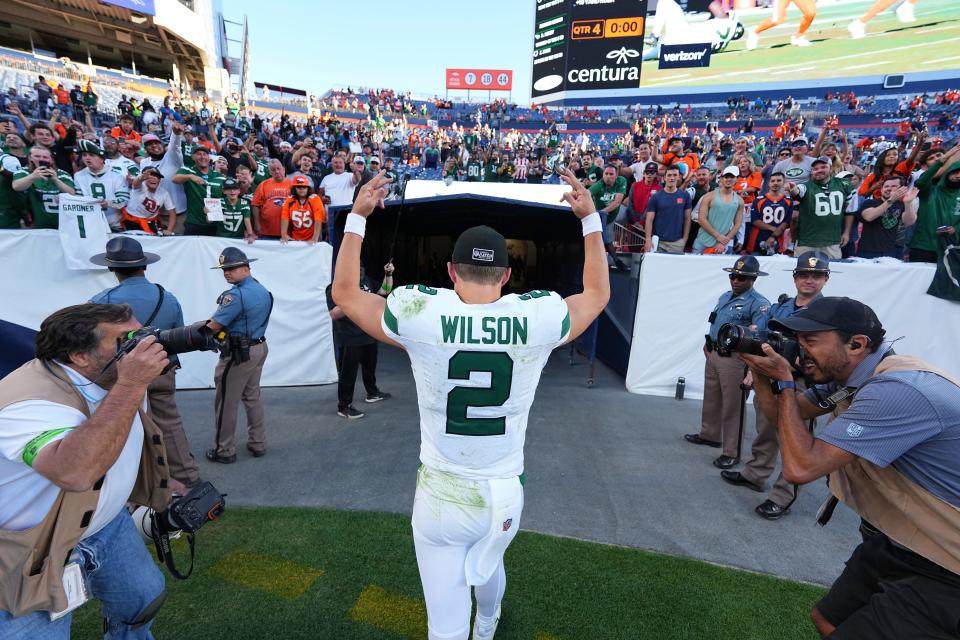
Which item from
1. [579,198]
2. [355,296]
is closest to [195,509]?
[355,296]

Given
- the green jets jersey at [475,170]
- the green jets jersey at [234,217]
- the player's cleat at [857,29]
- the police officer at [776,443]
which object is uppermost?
the player's cleat at [857,29]

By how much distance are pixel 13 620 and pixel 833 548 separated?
5289 millimetres

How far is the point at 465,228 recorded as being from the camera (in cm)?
1260

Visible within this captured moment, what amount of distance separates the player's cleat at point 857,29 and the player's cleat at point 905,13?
2.58 metres

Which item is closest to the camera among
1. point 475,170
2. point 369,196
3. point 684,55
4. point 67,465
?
point 67,465

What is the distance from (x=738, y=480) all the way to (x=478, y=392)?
4243mm

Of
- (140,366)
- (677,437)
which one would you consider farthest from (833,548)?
(140,366)

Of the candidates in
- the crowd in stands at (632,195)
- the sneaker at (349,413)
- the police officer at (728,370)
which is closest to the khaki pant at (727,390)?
the police officer at (728,370)

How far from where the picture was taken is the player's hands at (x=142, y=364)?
1.80 metres

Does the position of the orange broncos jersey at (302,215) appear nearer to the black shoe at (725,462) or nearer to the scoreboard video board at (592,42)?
the black shoe at (725,462)

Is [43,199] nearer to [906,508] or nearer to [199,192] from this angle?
[199,192]

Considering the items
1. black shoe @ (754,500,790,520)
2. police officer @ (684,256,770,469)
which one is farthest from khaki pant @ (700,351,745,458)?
black shoe @ (754,500,790,520)

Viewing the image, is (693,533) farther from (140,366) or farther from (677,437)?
(140,366)

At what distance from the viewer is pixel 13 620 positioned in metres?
1.73
